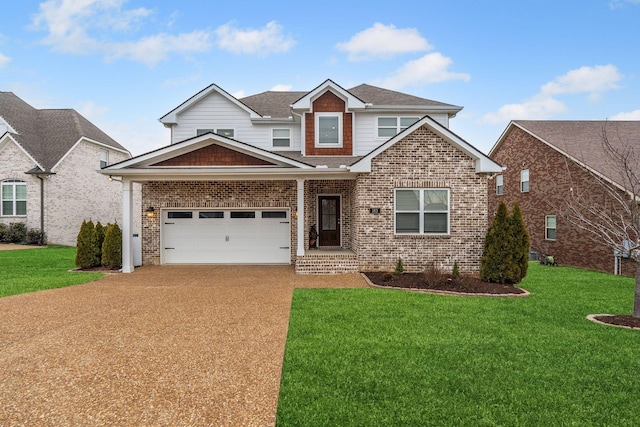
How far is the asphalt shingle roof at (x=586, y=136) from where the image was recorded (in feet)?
51.3

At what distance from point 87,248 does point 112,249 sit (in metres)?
0.91

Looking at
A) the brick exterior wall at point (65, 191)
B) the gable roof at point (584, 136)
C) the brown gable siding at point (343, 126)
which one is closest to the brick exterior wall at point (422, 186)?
the brown gable siding at point (343, 126)

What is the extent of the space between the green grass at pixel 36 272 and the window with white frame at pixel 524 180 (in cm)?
2002

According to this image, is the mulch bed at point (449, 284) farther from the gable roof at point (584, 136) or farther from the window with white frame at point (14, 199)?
the window with white frame at point (14, 199)

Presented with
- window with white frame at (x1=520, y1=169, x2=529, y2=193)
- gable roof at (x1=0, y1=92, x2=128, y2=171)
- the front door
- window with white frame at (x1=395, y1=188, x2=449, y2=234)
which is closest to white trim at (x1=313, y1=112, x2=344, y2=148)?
the front door

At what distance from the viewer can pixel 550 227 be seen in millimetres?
17781

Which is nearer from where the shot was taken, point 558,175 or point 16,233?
point 558,175

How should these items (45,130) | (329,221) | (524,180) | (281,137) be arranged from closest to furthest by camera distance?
(329,221)
(281,137)
(524,180)
(45,130)

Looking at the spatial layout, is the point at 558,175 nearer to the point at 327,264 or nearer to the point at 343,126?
the point at 343,126

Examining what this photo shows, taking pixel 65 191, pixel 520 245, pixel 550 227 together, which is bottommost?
pixel 520 245

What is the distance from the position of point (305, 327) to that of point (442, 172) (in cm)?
772

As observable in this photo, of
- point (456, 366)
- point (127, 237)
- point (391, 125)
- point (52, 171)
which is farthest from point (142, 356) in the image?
point (52, 171)

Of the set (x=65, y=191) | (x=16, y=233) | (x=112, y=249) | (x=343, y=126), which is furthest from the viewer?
(x=65, y=191)

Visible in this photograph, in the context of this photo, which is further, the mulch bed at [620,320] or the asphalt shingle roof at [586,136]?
the asphalt shingle roof at [586,136]
